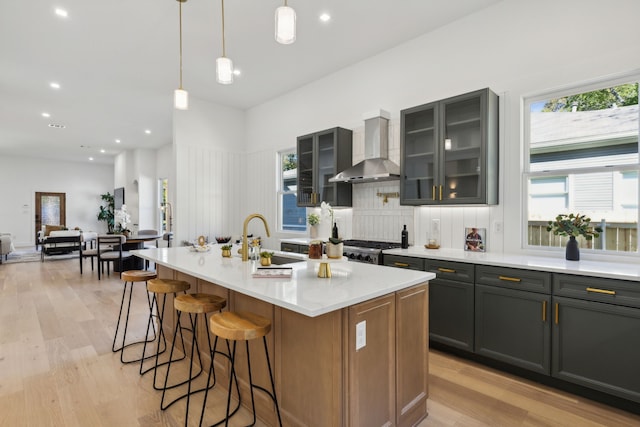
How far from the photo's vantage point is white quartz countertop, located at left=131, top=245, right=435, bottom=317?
158 cm

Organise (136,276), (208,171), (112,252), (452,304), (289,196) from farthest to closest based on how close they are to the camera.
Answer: (112,252) → (208,171) → (289,196) → (136,276) → (452,304)

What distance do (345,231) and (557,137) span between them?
2690 mm

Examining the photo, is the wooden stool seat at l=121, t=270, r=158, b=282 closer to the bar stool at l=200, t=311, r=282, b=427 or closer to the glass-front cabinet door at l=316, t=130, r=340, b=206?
the bar stool at l=200, t=311, r=282, b=427

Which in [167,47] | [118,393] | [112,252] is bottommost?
[118,393]

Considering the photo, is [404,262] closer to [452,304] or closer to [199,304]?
[452,304]

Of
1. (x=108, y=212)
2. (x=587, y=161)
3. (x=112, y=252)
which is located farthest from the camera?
(x=108, y=212)

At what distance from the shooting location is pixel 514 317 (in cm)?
266

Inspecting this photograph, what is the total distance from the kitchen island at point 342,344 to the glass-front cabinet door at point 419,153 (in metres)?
1.56

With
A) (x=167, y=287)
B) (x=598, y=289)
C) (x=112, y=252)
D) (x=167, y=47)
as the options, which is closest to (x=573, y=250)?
(x=598, y=289)

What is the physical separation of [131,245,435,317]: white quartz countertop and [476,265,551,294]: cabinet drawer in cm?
92

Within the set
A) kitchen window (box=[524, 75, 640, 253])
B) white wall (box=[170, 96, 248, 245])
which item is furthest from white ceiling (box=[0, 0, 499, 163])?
kitchen window (box=[524, 75, 640, 253])

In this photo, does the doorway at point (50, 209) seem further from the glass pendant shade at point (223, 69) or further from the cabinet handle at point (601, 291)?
the cabinet handle at point (601, 291)

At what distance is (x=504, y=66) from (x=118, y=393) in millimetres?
4396

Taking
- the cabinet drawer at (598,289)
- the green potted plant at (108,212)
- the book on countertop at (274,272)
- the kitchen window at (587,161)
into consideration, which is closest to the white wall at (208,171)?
the book on countertop at (274,272)
